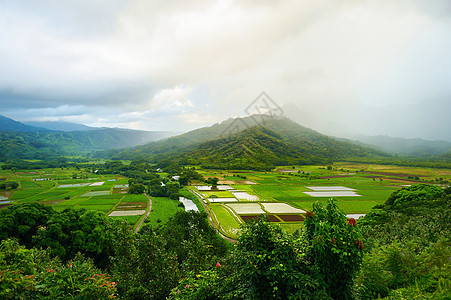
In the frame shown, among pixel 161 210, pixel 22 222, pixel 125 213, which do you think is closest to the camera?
pixel 22 222

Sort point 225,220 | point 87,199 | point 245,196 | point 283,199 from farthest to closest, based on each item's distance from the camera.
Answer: point 245,196
point 87,199
point 283,199
point 225,220

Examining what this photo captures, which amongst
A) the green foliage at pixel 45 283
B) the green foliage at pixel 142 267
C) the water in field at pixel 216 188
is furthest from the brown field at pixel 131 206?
the green foliage at pixel 45 283

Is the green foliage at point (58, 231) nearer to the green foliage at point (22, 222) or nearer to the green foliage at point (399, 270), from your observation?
the green foliage at point (22, 222)

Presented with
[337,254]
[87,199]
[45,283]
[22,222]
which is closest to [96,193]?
[87,199]

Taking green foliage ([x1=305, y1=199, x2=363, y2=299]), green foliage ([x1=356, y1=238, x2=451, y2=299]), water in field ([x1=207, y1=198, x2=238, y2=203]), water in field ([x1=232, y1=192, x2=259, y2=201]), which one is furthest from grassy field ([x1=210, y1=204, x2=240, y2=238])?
green foliage ([x1=305, y1=199, x2=363, y2=299])

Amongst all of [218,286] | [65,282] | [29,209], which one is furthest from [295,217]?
[29,209]

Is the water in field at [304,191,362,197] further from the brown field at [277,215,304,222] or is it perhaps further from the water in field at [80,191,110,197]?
the water in field at [80,191,110,197]

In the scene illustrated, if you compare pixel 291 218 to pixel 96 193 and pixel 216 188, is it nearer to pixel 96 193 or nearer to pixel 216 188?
pixel 216 188

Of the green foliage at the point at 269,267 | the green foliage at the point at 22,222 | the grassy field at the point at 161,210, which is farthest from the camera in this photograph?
Result: the grassy field at the point at 161,210
